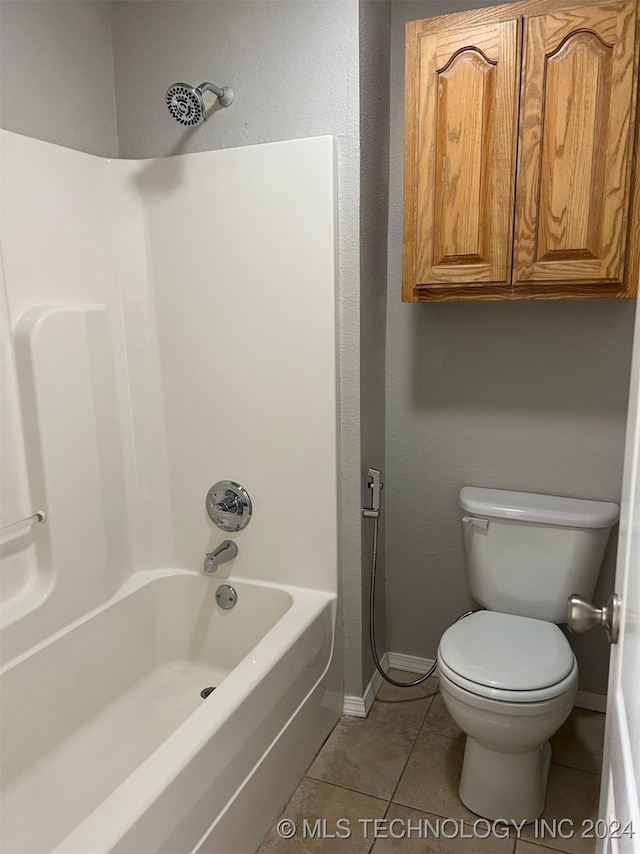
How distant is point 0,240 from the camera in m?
1.70

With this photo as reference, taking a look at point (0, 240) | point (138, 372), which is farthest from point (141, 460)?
point (0, 240)

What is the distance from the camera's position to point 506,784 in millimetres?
1737

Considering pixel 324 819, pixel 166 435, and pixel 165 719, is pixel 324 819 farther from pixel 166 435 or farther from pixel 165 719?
pixel 166 435

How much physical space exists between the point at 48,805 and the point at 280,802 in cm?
61

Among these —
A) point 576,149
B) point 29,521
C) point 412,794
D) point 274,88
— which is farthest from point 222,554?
point 576,149

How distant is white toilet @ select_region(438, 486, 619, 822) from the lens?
163cm

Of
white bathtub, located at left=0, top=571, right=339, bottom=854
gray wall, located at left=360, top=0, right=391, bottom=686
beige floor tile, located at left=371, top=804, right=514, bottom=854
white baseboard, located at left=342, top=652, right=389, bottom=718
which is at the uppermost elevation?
gray wall, located at left=360, top=0, right=391, bottom=686

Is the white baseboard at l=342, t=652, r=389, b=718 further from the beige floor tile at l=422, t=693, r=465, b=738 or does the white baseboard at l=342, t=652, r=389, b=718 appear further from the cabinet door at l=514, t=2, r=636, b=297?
the cabinet door at l=514, t=2, r=636, b=297

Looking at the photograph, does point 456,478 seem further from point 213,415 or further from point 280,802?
point 280,802

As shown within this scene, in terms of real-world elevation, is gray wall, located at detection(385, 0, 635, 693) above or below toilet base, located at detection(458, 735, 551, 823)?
above

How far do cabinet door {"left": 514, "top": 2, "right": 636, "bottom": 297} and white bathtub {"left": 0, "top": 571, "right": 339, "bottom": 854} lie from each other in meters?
1.25

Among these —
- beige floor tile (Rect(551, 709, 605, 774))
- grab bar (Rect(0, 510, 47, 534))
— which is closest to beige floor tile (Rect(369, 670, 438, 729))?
beige floor tile (Rect(551, 709, 605, 774))

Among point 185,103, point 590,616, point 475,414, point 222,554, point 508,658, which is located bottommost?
point 508,658

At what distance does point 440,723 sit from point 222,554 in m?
0.94
